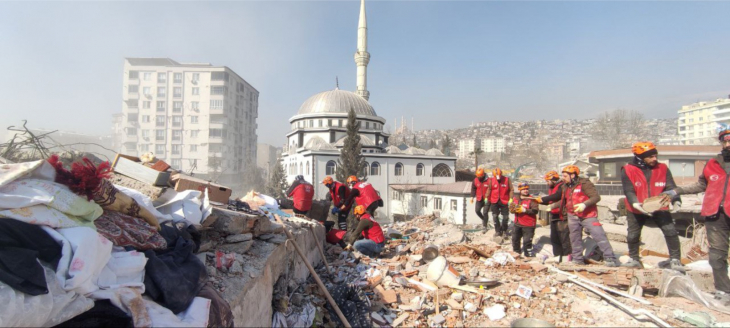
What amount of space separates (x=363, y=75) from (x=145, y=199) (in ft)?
150

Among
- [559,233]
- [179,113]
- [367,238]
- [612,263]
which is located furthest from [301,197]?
[179,113]

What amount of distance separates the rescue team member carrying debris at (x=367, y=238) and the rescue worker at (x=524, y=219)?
2336mm

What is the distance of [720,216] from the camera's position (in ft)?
11.7

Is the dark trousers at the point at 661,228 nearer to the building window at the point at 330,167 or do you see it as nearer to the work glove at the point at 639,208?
the work glove at the point at 639,208

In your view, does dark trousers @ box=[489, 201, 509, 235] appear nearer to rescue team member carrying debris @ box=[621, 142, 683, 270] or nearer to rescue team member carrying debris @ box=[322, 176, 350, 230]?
rescue team member carrying debris @ box=[621, 142, 683, 270]

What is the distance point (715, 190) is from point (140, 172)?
239 inches

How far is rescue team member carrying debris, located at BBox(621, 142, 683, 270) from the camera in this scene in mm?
4188

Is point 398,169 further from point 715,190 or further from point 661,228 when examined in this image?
point 715,190

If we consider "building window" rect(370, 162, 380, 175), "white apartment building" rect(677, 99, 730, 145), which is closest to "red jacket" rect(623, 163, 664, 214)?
"building window" rect(370, 162, 380, 175)

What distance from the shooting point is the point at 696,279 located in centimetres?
395

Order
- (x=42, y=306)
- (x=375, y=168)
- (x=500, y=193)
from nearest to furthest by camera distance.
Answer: (x=42, y=306) < (x=500, y=193) < (x=375, y=168)

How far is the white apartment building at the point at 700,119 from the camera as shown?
2399 inches

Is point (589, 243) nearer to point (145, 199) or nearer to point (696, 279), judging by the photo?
point (696, 279)

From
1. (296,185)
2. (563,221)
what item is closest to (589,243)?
(563,221)
